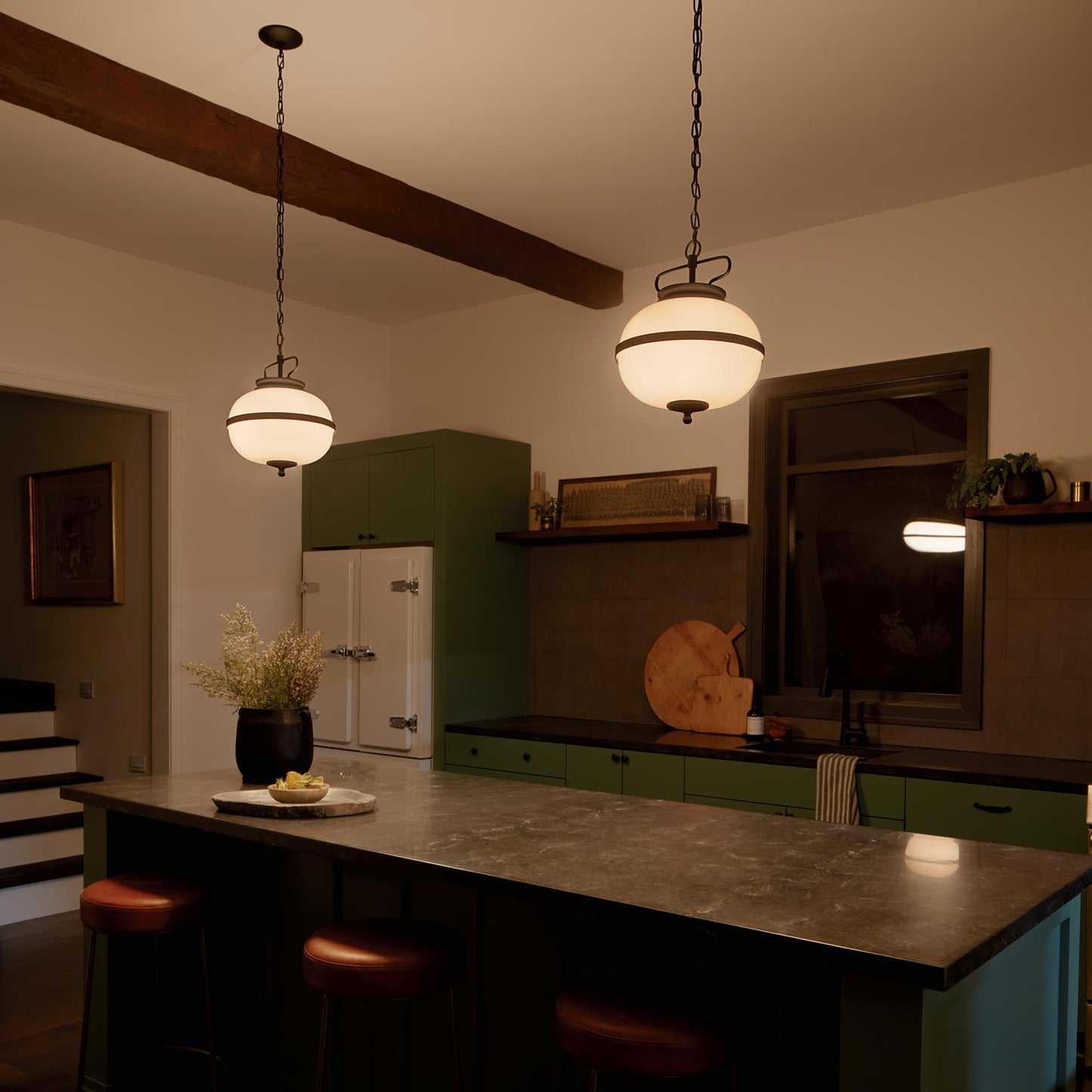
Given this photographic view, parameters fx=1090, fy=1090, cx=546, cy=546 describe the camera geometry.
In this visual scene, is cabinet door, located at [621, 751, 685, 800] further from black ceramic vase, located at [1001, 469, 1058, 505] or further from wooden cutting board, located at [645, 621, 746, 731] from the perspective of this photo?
black ceramic vase, located at [1001, 469, 1058, 505]

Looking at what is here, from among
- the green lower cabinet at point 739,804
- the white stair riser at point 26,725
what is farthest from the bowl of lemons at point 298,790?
the white stair riser at point 26,725

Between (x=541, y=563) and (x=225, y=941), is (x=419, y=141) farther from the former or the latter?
(x=225, y=941)

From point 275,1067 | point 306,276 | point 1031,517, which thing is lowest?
point 275,1067

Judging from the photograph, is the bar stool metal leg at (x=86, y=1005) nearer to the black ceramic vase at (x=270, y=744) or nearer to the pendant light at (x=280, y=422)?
the black ceramic vase at (x=270, y=744)

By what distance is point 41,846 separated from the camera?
16.6 ft

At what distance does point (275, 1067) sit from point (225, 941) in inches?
14.7

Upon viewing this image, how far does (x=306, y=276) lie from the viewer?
5.35 metres

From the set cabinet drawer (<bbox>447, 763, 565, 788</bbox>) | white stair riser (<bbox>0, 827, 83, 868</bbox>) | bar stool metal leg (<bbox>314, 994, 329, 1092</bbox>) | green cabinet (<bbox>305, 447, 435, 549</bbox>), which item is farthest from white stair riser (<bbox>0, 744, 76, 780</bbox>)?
bar stool metal leg (<bbox>314, 994, 329, 1092</bbox>)

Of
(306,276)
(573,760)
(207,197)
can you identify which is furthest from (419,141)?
(573,760)

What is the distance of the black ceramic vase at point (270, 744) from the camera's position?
10.2ft

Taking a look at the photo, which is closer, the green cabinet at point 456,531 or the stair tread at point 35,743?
the green cabinet at point 456,531

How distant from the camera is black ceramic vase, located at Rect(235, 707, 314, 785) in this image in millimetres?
3105

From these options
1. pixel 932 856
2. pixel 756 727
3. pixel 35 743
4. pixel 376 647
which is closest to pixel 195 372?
pixel 376 647

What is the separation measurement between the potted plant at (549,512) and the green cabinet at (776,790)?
4.97 feet
